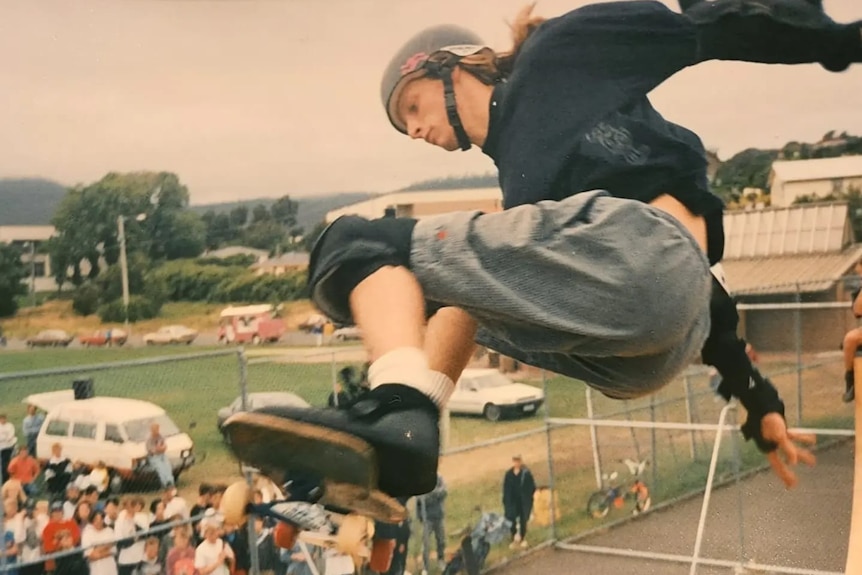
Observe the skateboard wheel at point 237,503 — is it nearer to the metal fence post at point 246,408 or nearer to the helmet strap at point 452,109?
the metal fence post at point 246,408

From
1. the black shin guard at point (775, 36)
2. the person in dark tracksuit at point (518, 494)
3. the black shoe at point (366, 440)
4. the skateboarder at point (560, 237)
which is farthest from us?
the person in dark tracksuit at point (518, 494)

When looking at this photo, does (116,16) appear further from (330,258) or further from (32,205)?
(330,258)

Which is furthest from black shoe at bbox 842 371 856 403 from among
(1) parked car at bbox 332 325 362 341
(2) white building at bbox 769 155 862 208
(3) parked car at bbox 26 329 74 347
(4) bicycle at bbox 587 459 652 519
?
(3) parked car at bbox 26 329 74 347

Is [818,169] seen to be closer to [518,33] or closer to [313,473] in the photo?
[518,33]

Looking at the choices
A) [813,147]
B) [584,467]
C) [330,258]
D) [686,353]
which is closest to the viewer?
[330,258]

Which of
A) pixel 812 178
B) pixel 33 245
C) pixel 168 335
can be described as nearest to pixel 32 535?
pixel 168 335

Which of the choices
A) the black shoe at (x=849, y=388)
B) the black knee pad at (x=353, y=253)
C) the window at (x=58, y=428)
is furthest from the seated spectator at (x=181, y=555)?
the black shoe at (x=849, y=388)

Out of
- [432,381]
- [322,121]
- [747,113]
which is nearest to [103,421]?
[322,121]
